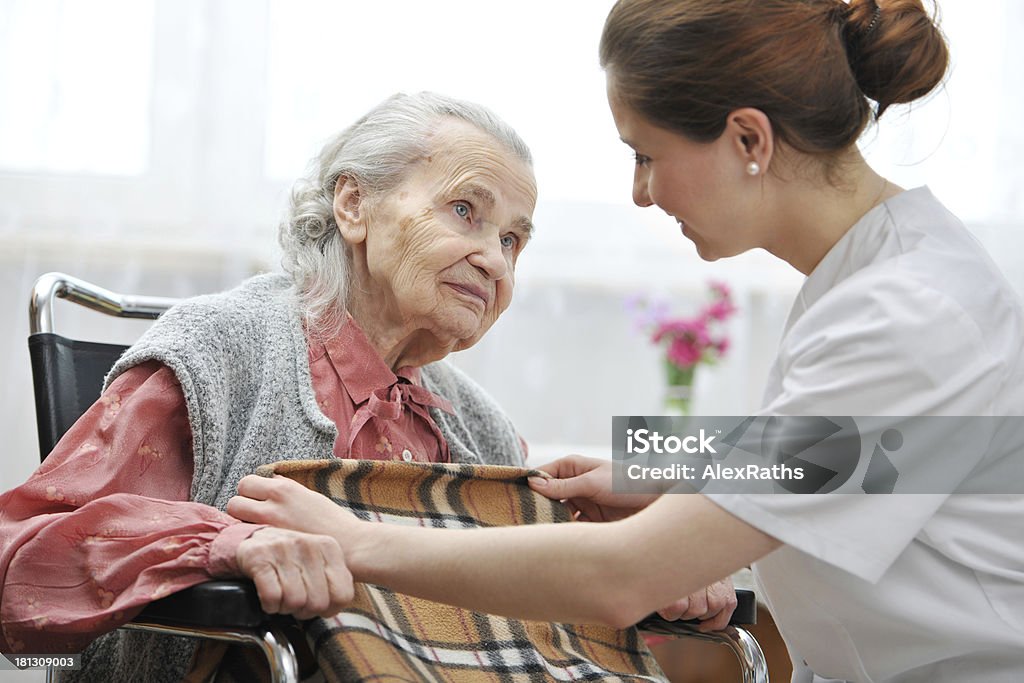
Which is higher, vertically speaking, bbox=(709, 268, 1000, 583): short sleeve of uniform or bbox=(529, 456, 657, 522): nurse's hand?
bbox=(709, 268, 1000, 583): short sleeve of uniform

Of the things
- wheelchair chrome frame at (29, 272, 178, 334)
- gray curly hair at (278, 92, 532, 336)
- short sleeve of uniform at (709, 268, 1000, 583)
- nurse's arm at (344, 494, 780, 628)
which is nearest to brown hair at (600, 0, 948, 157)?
short sleeve of uniform at (709, 268, 1000, 583)

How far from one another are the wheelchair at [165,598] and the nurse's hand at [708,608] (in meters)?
0.02

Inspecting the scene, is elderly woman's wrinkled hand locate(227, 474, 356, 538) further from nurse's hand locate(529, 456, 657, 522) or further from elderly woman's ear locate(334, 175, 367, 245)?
elderly woman's ear locate(334, 175, 367, 245)

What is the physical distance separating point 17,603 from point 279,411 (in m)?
0.42

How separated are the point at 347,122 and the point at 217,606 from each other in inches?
76.3

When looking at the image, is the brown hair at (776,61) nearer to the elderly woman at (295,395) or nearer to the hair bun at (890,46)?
the hair bun at (890,46)

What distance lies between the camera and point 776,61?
3.44 ft

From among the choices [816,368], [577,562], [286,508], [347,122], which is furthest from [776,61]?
[347,122]

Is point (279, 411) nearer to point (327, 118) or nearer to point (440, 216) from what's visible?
point (440, 216)

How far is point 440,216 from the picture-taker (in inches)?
60.4

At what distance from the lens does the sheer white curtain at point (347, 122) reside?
263 cm

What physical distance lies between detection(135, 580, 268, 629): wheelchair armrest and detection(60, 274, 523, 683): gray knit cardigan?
0.32 metres

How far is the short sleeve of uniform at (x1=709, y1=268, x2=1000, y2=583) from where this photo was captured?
3.13 ft

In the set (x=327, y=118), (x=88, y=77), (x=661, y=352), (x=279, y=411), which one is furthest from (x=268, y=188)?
(x=279, y=411)
